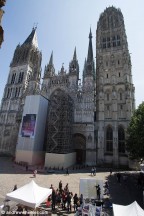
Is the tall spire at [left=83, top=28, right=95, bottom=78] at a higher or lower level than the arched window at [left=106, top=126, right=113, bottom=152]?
higher

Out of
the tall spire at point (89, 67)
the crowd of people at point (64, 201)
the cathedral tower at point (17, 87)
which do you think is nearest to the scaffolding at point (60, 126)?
the tall spire at point (89, 67)

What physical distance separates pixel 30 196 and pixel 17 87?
3898cm

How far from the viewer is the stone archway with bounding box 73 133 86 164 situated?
33000 mm

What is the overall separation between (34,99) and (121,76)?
20169mm

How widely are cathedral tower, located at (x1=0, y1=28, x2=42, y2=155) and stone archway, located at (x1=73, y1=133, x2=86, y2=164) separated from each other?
15.0m

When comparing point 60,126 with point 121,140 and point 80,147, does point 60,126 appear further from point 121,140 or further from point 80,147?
point 121,140

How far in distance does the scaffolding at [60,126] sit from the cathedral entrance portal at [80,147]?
3.88 m

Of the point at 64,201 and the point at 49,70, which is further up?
the point at 49,70

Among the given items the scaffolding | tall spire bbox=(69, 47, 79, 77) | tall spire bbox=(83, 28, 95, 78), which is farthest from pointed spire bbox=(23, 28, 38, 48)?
the scaffolding

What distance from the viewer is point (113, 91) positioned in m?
33.4

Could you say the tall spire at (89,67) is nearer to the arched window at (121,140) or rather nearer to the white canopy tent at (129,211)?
the arched window at (121,140)

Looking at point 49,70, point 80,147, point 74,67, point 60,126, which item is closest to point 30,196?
point 60,126

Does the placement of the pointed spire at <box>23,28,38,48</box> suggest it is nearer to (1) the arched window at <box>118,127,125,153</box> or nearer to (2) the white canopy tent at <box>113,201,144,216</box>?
(1) the arched window at <box>118,127,125,153</box>

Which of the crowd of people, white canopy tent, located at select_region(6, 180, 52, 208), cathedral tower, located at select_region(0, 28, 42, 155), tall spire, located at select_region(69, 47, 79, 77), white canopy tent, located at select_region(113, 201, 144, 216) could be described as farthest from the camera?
cathedral tower, located at select_region(0, 28, 42, 155)
